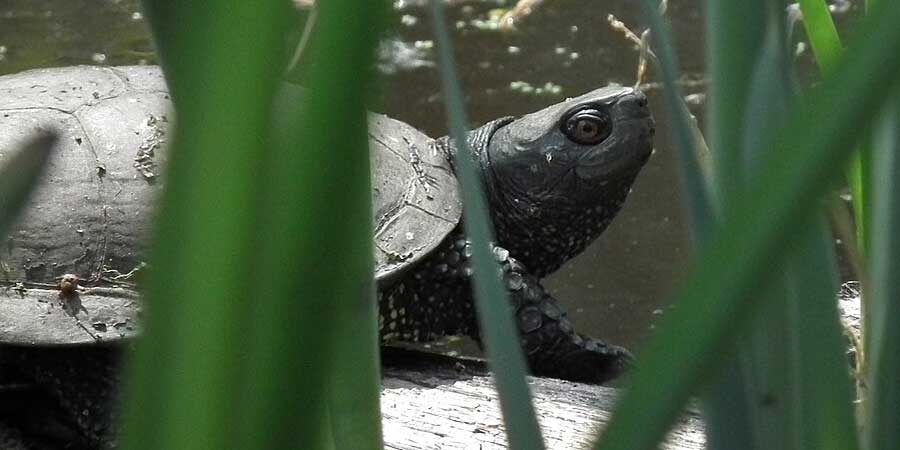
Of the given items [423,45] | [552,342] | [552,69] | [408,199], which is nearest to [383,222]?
[408,199]

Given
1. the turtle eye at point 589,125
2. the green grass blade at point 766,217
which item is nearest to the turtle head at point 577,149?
the turtle eye at point 589,125

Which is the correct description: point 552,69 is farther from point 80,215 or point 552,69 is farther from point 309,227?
point 309,227

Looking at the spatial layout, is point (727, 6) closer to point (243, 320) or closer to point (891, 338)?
point (891, 338)

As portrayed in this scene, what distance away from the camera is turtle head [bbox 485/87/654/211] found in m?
1.99

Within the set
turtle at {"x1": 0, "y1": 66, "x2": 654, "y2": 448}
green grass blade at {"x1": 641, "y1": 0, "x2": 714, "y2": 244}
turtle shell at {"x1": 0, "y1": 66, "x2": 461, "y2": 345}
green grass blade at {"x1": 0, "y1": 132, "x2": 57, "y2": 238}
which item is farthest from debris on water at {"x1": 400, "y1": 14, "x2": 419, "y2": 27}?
green grass blade at {"x1": 0, "y1": 132, "x2": 57, "y2": 238}

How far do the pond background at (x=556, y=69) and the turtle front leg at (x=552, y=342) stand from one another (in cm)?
43

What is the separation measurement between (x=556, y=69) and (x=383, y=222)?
188 centimetres

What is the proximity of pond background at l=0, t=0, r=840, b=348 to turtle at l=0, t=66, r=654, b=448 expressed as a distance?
30cm

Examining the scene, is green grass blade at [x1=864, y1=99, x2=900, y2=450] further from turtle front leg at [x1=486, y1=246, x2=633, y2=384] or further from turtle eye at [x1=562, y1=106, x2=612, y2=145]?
turtle eye at [x1=562, y1=106, x2=612, y2=145]

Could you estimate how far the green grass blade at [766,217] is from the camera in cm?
18

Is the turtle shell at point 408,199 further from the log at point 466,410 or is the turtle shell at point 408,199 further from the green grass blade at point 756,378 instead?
the green grass blade at point 756,378

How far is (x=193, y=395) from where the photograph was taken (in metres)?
0.16

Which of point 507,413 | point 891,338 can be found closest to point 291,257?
point 507,413

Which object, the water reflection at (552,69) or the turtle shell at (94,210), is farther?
the water reflection at (552,69)
